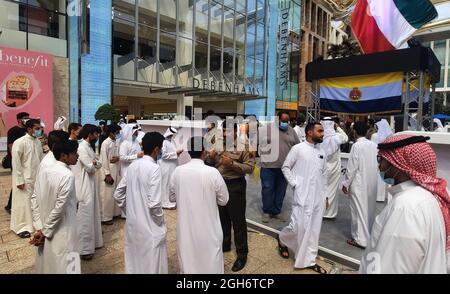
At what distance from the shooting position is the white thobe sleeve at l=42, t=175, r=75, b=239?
2.79 m

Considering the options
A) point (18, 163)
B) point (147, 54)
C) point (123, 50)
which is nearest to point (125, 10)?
point (123, 50)

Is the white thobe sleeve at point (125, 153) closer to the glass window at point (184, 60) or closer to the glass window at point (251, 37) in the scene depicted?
the glass window at point (184, 60)

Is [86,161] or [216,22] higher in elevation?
[216,22]

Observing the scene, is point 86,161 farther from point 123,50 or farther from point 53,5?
point 123,50

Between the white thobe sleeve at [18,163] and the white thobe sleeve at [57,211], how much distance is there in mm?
2629

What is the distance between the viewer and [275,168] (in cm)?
570

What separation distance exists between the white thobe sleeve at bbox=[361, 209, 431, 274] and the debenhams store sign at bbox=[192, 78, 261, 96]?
1717cm

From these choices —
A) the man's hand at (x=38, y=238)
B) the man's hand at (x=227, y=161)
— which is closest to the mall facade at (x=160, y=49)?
the man's hand at (x=227, y=161)

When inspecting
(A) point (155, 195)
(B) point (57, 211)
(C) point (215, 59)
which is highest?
(C) point (215, 59)

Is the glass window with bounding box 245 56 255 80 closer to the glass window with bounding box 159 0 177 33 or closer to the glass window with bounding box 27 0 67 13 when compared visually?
the glass window with bounding box 159 0 177 33

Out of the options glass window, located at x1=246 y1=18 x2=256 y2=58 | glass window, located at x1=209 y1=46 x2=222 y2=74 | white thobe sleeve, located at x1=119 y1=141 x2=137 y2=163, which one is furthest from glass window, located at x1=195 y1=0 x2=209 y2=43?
white thobe sleeve, located at x1=119 y1=141 x2=137 y2=163

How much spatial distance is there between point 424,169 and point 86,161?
3914 mm

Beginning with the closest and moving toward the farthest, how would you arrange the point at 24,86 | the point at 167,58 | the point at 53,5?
the point at 24,86 → the point at 53,5 → the point at 167,58
